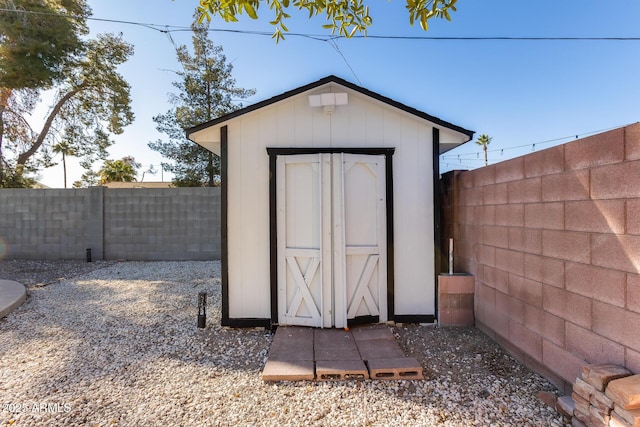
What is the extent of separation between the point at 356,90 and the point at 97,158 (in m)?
15.1

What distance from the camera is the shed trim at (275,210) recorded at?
366 cm

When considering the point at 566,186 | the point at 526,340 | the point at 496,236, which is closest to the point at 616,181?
the point at 566,186

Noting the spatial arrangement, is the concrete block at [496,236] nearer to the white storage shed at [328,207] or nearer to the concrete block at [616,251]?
the white storage shed at [328,207]

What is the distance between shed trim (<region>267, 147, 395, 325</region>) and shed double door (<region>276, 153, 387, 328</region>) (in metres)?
0.05

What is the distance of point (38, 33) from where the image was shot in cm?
997

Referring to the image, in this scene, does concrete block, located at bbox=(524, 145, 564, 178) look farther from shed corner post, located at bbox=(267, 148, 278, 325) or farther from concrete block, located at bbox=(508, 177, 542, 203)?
shed corner post, located at bbox=(267, 148, 278, 325)

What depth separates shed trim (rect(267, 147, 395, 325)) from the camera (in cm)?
366

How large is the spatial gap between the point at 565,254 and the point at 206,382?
3081mm

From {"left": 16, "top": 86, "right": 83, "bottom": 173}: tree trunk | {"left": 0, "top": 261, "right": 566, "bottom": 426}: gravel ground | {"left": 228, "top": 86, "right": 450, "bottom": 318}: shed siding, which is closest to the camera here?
{"left": 0, "top": 261, "right": 566, "bottom": 426}: gravel ground

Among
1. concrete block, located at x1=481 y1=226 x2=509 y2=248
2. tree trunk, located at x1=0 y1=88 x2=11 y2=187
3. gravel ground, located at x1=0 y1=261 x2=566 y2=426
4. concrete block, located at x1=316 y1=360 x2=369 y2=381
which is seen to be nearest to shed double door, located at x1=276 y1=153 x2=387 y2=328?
gravel ground, located at x1=0 y1=261 x2=566 y2=426

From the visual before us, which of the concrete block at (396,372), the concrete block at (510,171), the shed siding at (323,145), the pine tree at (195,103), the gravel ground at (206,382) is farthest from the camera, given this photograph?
the pine tree at (195,103)

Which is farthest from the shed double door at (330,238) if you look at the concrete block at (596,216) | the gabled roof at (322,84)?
the concrete block at (596,216)

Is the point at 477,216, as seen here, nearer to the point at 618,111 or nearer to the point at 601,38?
the point at 601,38

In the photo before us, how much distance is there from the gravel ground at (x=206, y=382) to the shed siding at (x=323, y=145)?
0.54m
